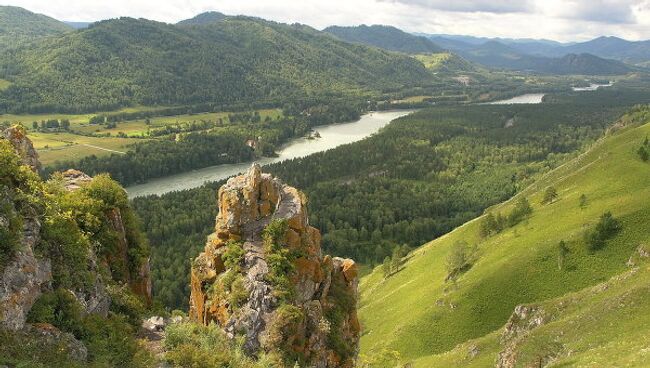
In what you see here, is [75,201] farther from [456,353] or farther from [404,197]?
[404,197]

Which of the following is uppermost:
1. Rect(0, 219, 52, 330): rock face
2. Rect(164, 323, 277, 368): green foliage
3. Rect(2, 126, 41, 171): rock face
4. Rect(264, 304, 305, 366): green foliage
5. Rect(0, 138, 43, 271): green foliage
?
Rect(2, 126, 41, 171): rock face

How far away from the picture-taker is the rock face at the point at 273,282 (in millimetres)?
35375

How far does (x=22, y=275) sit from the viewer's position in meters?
23.6

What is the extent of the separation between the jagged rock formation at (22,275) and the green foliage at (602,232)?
80.7 meters

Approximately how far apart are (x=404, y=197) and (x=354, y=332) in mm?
156249

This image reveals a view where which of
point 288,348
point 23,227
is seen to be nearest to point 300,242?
point 288,348

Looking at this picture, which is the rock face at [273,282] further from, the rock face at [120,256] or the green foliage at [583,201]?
the green foliage at [583,201]

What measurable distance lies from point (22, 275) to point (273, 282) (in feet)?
58.1

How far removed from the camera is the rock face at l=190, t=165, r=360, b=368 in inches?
1393

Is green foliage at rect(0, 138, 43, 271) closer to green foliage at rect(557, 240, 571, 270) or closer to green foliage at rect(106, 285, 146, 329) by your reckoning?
green foliage at rect(106, 285, 146, 329)

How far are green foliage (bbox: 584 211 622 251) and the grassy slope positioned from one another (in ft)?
3.73

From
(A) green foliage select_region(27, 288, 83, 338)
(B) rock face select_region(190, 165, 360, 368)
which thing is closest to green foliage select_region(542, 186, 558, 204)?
(B) rock face select_region(190, 165, 360, 368)

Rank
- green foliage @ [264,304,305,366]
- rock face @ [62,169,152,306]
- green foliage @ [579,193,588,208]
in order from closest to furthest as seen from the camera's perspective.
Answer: green foliage @ [264,304,305,366] < rock face @ [62,169,152,306] < green foliage @ [579,193,588,208]

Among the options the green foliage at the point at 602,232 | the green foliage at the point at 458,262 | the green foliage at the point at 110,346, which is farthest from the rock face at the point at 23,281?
the green foliage at the point at 458,262
